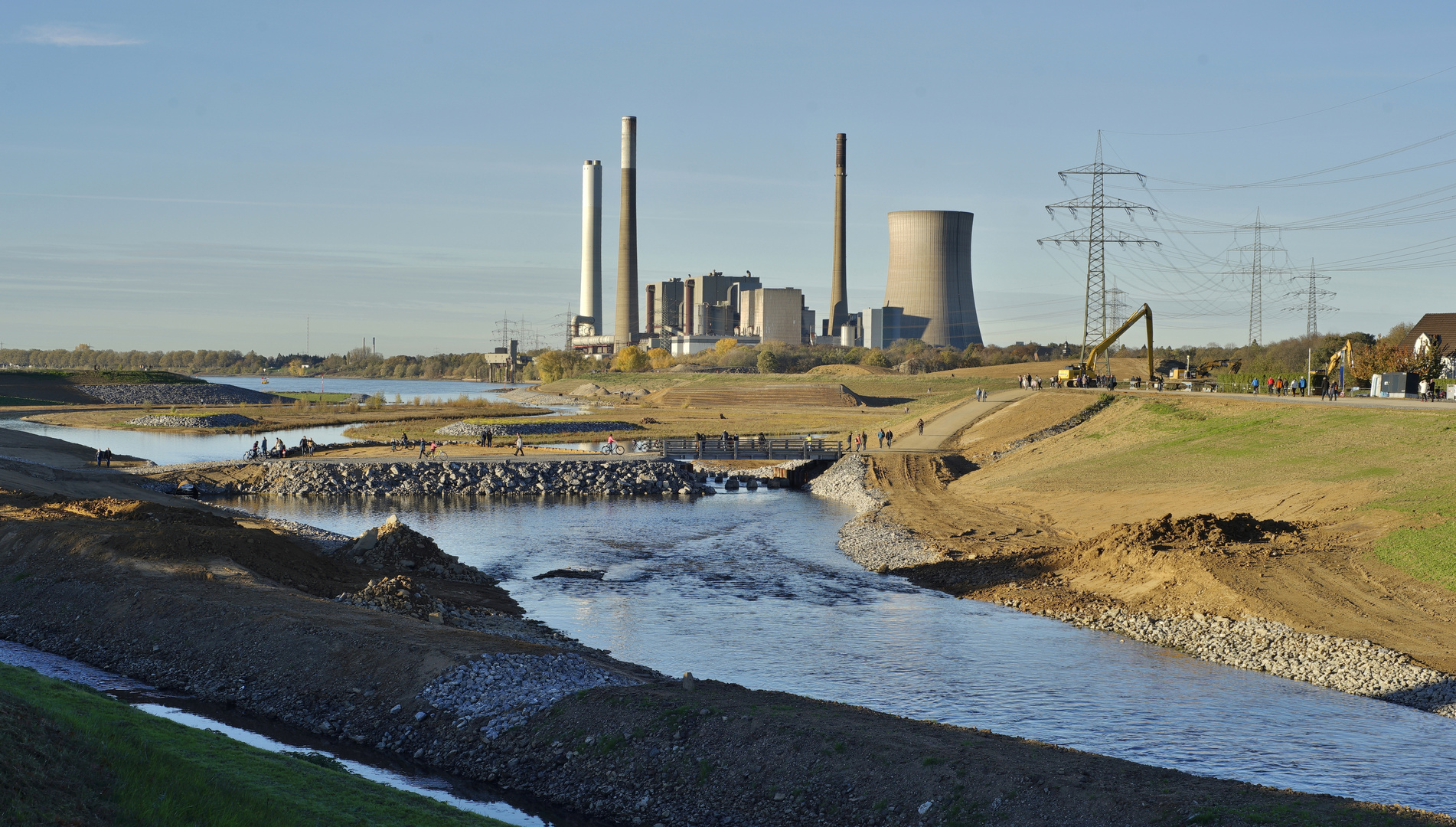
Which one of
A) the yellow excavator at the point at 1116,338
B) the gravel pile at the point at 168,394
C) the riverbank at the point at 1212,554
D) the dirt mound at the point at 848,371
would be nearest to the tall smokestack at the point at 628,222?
the dirt mound at the point at 848,371

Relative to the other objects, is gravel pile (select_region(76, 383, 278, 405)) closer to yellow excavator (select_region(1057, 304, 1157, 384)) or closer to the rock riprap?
the rock riprap

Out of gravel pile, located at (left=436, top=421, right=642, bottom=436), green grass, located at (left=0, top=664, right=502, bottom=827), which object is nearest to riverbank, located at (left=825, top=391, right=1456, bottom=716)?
green grass, located at (left=0, top=664, right=502, bottom=827)

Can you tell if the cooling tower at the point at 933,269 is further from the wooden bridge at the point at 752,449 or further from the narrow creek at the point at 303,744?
the narrow creek at the point at 303,744

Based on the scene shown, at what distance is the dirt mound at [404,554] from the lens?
96.2 ft

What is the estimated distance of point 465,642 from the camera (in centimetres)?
1891

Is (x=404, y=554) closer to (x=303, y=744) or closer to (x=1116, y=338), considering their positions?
(x=303, y=744)

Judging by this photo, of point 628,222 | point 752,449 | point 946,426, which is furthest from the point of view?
point 628,222

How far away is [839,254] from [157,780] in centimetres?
17371

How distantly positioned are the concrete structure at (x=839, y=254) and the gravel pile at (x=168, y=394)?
9000cm

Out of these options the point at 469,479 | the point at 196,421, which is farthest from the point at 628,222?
the point at 469,479

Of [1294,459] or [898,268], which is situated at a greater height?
[898,268]

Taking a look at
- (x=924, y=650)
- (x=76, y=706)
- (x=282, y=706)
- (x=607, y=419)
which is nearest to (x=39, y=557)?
(x=282, y=706)

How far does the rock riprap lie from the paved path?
44.6 ft

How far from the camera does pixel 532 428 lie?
85250 mm
